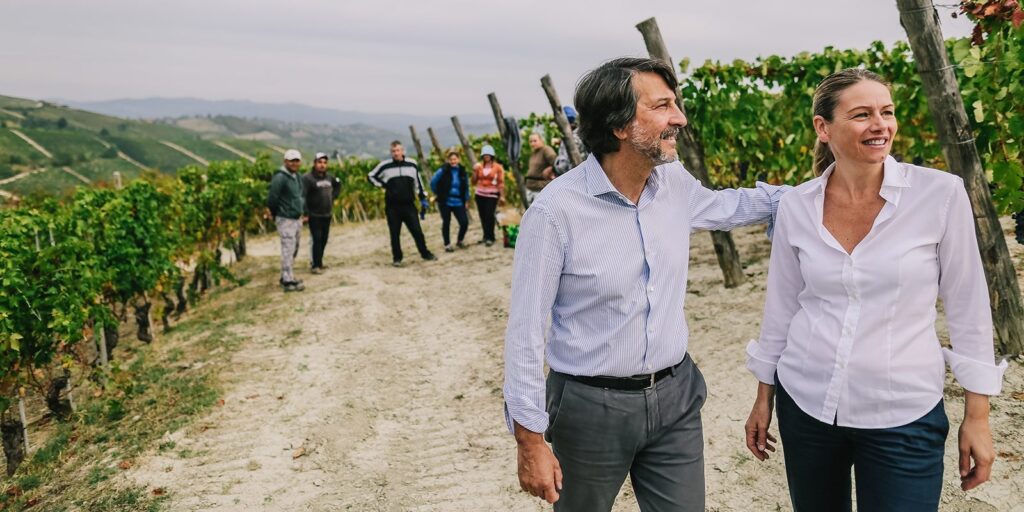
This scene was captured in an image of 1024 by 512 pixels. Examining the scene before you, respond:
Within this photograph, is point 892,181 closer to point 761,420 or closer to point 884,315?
point 884,315

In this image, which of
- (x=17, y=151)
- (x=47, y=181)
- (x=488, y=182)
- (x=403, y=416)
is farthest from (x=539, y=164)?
(x=17, y=151)

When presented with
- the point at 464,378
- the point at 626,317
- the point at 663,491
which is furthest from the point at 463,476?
the point at 626,317

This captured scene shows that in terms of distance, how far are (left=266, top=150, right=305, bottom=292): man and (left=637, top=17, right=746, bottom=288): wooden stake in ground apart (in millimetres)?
5748

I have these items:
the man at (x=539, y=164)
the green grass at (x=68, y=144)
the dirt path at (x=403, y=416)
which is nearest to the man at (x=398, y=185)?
the man at (x=539, y=164)

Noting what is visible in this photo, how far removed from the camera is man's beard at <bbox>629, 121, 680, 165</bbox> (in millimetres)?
2006

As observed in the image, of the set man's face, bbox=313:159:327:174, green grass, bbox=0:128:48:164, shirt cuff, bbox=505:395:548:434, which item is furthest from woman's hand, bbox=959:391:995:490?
green grass, bbox=0:128:48:164

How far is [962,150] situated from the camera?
3.65 meters

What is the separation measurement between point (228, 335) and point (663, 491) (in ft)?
22.3

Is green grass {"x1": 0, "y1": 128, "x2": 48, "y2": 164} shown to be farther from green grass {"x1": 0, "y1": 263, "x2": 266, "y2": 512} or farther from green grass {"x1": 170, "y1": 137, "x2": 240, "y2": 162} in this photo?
green grass {"x1": 0, "y1": 263, "x2": 266, "y2": 512}

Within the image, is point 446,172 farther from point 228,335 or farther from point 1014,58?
point 1014,58

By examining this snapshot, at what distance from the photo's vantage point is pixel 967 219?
1.82 m

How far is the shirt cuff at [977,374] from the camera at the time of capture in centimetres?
184

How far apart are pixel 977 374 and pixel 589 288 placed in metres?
1.05

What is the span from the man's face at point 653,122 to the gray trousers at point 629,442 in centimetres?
70
